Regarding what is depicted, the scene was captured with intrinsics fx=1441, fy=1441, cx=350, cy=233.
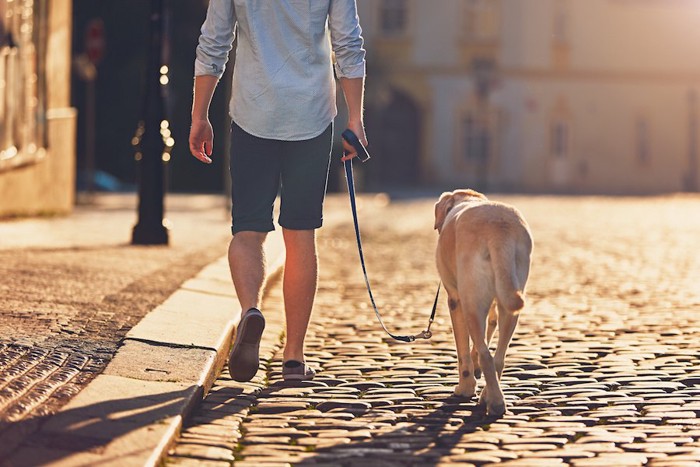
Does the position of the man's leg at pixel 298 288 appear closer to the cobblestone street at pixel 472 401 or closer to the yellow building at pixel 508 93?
the cobblestone street at pixel 472 401

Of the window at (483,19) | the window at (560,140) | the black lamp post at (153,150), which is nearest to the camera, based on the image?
the black lamp post at (153,150)

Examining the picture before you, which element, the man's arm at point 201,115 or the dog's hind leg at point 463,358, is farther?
the man's arm at point 201,115

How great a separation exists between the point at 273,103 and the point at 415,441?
1714 millimetres

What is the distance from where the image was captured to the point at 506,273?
17.5 feet

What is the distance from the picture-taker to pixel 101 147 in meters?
36.0

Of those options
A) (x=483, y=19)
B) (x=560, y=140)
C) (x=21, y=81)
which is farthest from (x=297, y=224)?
(x=560, y=140)

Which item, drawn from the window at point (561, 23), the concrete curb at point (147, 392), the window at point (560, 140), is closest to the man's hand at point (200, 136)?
the concrete curb at point (147, 392)

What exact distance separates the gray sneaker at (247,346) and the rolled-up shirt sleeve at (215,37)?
106cm

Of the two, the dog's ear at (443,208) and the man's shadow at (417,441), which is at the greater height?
the dog's ear at (443,208)

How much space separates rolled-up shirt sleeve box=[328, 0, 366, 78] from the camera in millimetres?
6035

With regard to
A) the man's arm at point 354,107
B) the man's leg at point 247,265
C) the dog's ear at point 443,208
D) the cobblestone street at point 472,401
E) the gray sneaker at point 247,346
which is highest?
the man's arm at point 354,107

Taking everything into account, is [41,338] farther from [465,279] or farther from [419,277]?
[419,277]

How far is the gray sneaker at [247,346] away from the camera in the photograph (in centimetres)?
572

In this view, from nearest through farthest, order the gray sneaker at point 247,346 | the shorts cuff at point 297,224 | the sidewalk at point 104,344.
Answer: the sidewalk at point 104,344 → the gray sneaker at point 247,346 → the shorts cuff at point 297,224
